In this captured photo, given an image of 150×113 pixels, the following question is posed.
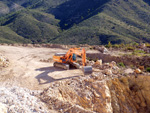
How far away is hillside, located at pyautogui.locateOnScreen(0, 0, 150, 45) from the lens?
45.2m

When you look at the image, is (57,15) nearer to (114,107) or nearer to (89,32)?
(89,32)

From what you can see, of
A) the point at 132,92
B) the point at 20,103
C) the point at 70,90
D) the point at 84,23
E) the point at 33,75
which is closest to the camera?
the point at 20,103

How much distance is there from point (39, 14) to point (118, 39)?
37971 millimetres

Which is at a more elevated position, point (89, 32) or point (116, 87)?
point (89, 32)

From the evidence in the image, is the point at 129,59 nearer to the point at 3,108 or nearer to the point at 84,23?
the point at 3,108

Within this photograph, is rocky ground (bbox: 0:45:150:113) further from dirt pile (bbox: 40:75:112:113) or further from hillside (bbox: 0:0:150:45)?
hillside (bbox: 0:0:150:45)

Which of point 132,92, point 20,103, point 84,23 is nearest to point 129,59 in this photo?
point 132,92

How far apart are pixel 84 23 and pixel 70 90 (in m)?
43.9

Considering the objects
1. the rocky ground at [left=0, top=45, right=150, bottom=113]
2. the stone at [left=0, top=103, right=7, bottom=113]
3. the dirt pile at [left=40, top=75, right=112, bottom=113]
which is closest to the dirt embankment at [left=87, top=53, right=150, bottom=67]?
the rocky ground at [left=0, top=45, right=150, bottom=113]

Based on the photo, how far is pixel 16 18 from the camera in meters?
66.3

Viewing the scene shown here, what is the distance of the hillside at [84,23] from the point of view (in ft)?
148

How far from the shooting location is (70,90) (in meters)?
12.3

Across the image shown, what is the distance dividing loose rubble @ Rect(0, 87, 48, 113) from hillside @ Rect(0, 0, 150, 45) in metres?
32.8

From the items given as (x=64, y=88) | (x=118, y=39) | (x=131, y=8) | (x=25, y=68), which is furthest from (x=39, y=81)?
(x=131, y=8)
